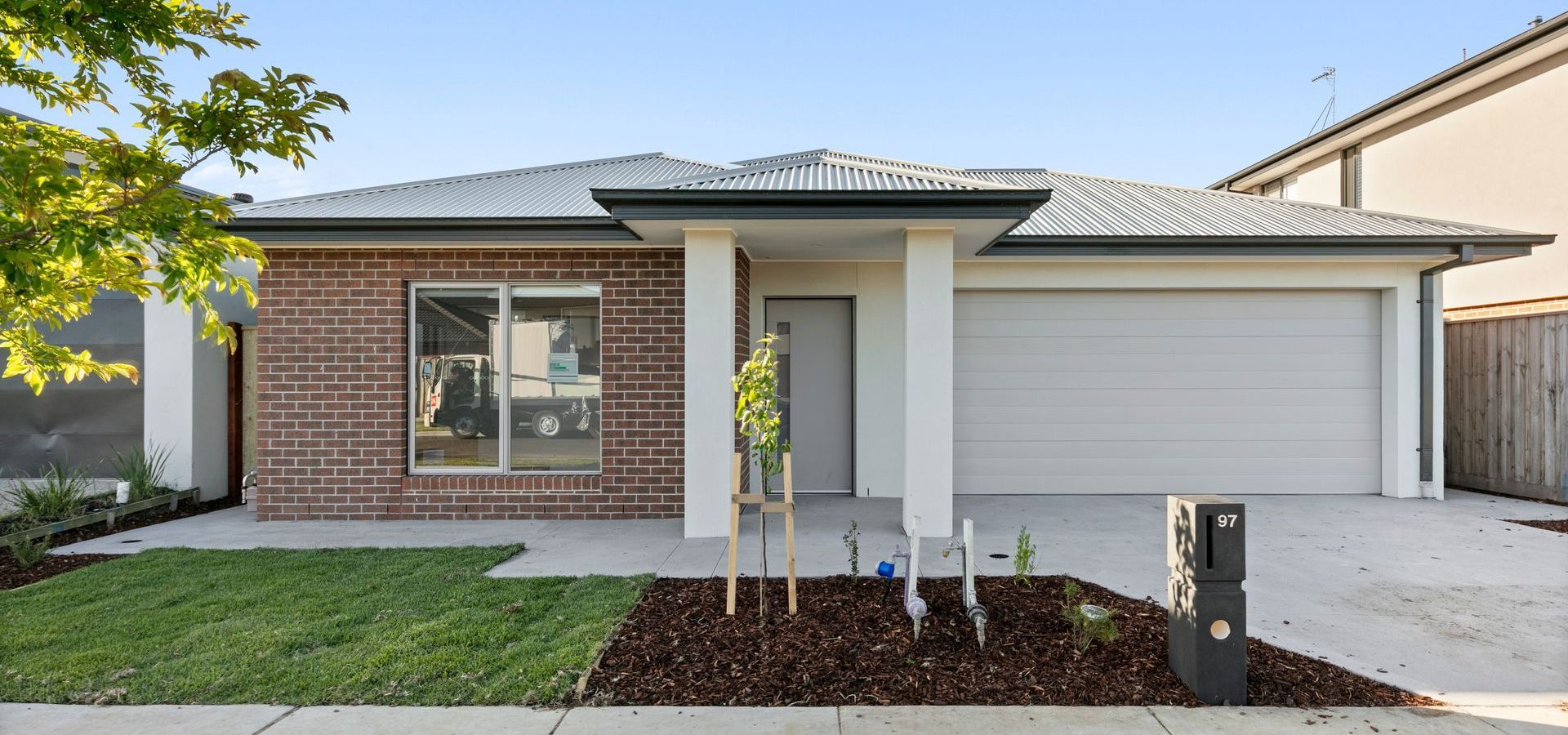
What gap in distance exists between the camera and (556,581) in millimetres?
5551

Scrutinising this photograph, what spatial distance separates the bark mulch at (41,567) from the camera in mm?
5816

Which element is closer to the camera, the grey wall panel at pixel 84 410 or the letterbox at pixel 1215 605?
the letterbox at pixel 1215 605

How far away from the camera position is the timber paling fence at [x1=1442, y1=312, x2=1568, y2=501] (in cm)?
875

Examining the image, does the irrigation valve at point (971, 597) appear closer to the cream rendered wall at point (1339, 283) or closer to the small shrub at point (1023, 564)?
the small shrub at point (1023, 564)

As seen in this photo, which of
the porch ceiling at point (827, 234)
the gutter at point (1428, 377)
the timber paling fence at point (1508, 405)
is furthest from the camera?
the gutter at point (1428, 377)

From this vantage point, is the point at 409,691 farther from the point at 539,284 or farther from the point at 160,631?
the point at 539,284

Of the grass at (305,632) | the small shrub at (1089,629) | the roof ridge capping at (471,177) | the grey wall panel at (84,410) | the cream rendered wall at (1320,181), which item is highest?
the cream rendered wall at (1320,181)

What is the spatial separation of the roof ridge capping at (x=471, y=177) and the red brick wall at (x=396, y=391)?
117 centimetres

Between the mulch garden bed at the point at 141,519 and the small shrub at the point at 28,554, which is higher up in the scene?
the small shrub at the point at 28,554

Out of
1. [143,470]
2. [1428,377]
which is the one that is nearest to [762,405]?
[143,470]

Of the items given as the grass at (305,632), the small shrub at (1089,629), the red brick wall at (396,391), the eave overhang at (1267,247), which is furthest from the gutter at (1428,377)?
the grass at (305,632)

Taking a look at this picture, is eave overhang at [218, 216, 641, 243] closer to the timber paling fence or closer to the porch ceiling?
the porch ceiling

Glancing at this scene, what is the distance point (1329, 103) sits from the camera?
18641 millimetres

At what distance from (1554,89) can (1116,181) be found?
5.49 meters
